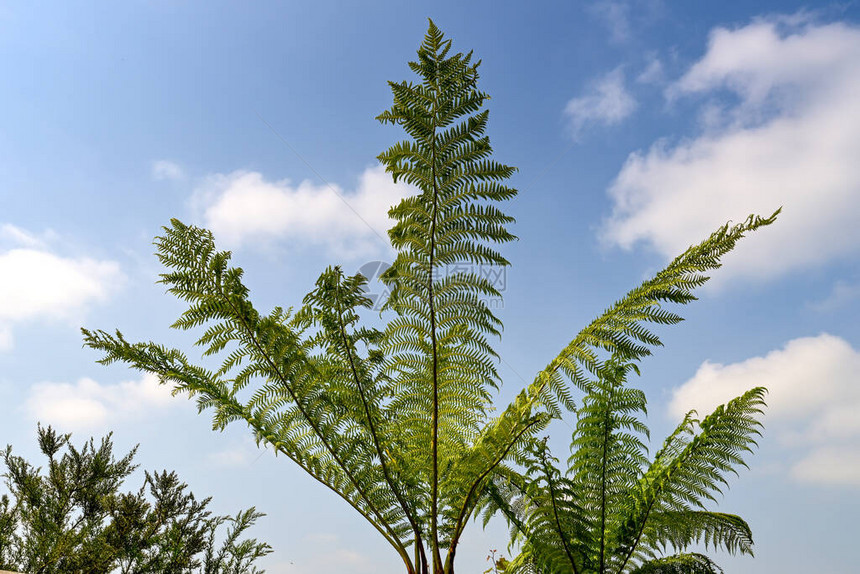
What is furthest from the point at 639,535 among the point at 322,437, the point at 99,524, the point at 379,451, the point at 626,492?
the point at 99,524

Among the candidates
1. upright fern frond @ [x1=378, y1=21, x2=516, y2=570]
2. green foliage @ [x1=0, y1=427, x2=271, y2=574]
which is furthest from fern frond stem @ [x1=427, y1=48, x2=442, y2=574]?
green foliage @ [x1=0, y1=427, x2=271, y2=574]

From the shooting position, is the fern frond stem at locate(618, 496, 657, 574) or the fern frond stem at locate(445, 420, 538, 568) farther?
the fern frond stem at locate(618, 496, 657, 574)

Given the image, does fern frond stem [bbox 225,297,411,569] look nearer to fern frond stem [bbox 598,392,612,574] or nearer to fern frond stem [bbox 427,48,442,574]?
fern frond stem [bbox 427,48,442,574]

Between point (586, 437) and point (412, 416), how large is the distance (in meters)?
0.94

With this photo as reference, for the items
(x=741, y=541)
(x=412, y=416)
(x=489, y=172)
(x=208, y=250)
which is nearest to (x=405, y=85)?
(x=489, y=172)

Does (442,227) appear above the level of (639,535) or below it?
above

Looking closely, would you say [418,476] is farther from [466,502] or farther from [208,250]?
[208,250]

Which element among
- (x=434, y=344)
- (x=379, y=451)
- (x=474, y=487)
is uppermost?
(x=434, y=344)

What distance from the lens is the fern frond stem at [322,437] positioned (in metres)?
2.81

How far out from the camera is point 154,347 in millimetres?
2812

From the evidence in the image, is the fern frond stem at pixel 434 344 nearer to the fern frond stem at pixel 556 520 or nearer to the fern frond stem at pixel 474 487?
the fern frond stem at pixel 474 487

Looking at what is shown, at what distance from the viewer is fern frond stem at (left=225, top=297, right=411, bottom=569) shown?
2.81 m

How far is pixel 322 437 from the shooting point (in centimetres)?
297

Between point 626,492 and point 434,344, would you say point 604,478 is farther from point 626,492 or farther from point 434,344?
point 434,344
